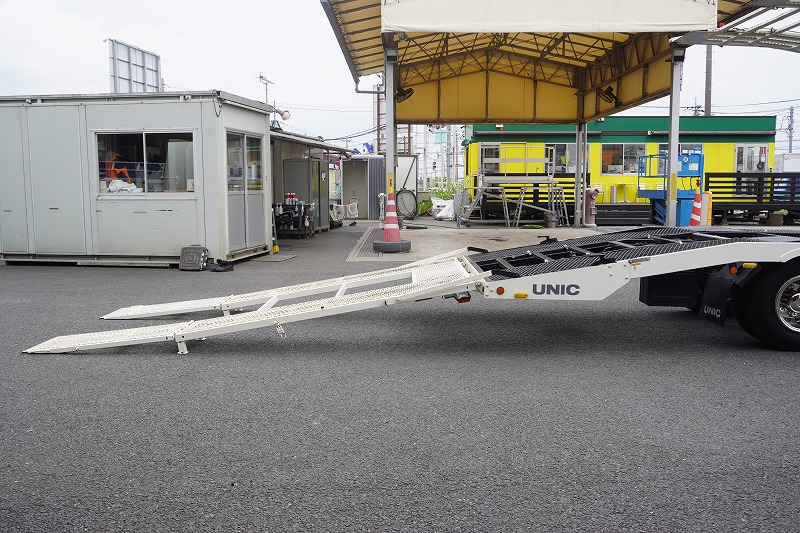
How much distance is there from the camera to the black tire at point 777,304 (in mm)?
6250

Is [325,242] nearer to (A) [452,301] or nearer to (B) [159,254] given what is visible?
(B) [159,254]

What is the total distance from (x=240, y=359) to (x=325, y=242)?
480 inches

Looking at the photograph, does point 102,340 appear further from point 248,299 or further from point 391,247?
point 391,247

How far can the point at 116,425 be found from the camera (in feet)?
14.8

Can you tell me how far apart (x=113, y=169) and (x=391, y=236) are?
5652mm

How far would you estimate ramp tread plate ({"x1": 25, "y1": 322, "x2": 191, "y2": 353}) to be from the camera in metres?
6.34

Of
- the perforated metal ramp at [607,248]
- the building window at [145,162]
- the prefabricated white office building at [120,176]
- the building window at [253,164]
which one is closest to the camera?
the perforated metal ramp at [607,248]

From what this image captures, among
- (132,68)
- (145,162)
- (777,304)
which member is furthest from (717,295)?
(132,68)

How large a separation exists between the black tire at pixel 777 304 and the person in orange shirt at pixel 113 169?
1087 cm

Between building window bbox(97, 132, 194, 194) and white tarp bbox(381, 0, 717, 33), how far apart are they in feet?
14.8

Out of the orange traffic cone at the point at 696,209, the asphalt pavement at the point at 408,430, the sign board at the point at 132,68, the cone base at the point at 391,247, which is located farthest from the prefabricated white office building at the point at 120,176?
the orange traffic cone at the point at 696,209

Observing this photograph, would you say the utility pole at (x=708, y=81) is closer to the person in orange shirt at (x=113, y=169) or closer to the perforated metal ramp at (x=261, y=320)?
the person in orange shirt at (x=113, y=169)

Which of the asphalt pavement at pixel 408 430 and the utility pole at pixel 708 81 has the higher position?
the utility pole at pixel 708 81

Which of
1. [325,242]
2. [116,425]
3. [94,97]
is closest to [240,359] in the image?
[116,425]
